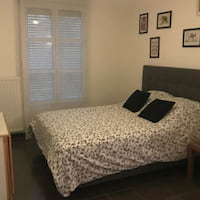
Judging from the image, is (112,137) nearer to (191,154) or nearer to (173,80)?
(191,154)

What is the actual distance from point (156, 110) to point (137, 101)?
0.54m

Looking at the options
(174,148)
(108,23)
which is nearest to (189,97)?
(174,148)

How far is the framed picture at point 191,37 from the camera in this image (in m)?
3.36

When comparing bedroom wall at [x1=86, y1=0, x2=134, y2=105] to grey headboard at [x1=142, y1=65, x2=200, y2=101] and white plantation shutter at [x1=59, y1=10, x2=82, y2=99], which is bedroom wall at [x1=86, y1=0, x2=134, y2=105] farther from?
grey headboard at [x1=142, y1=65, x2=200, y2=101]

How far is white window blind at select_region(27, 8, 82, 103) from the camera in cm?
411

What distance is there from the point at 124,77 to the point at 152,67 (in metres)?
0.94

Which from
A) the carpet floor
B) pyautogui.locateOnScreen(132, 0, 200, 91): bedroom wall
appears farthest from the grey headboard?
the carpet floor

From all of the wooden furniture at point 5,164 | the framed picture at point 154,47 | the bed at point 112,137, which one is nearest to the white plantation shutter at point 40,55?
the bed at point 112,137

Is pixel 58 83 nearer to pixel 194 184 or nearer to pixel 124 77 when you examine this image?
pixel 124 77

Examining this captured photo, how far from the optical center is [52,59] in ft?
14.1

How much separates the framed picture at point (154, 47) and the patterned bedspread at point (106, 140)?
40.1 inches

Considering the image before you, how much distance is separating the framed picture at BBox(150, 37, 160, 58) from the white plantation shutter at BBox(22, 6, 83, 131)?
125 centimetres

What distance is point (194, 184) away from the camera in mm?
2871

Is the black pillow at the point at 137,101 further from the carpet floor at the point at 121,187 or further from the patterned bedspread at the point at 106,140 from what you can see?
the carpet floor at the point at 121,187
